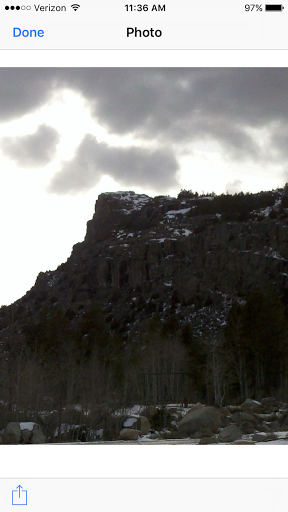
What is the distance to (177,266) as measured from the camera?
75625 mm

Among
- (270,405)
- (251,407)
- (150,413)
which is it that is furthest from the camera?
(270,405)

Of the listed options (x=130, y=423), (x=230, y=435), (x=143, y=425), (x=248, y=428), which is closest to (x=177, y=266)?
(x=143, y=425)

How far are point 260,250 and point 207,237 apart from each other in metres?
10.6

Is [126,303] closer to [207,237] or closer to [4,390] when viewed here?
[207,237]

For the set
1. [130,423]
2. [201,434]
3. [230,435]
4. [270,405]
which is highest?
→ [230,435]

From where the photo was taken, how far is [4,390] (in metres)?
18.2

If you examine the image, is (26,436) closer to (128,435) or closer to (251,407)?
(128,435)

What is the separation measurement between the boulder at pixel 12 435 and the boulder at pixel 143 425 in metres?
4.80

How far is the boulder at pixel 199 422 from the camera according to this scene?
15867 millimetres

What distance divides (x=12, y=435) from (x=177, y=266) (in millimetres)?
62740

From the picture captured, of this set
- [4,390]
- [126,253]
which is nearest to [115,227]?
[126,253]
